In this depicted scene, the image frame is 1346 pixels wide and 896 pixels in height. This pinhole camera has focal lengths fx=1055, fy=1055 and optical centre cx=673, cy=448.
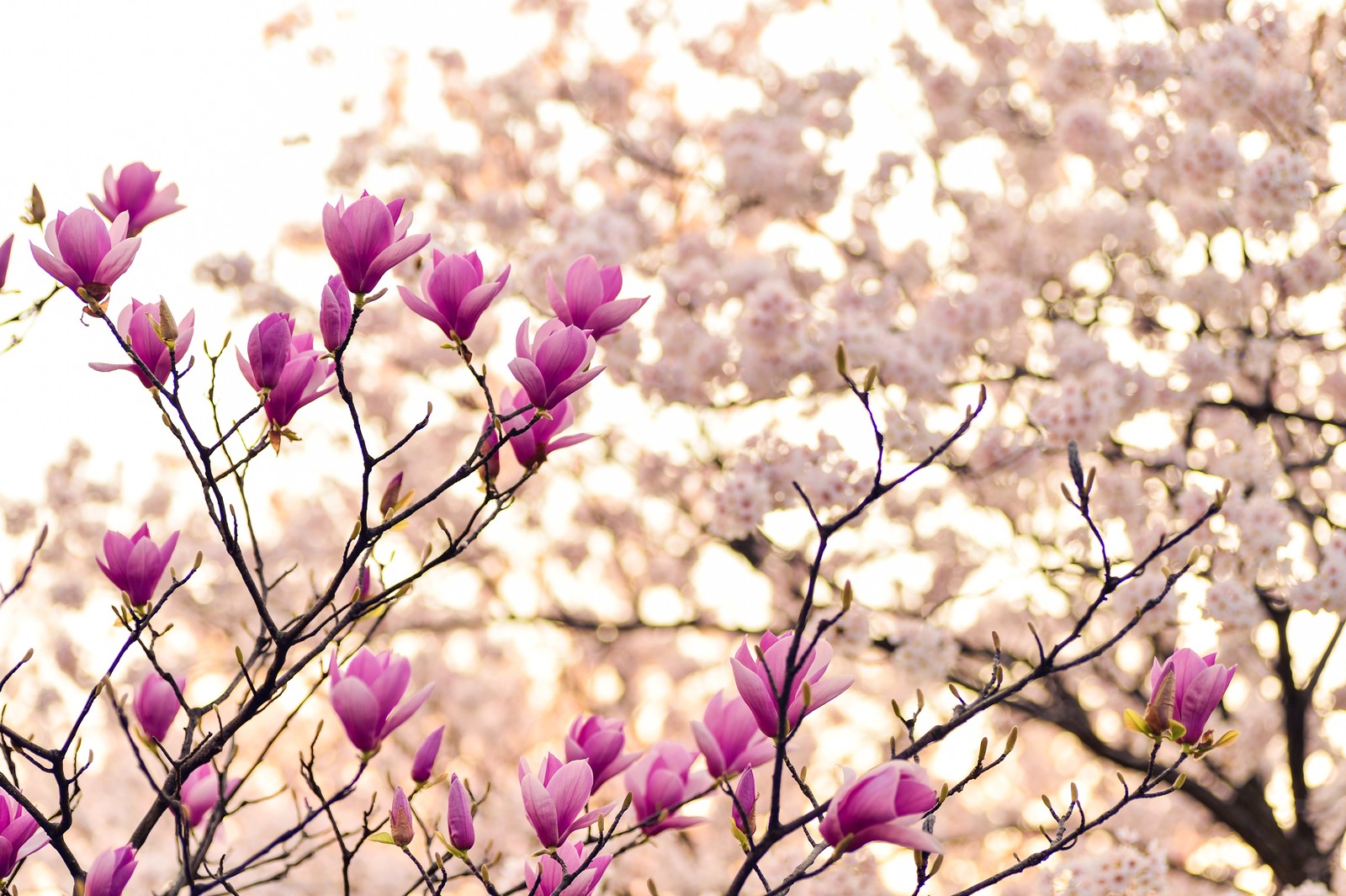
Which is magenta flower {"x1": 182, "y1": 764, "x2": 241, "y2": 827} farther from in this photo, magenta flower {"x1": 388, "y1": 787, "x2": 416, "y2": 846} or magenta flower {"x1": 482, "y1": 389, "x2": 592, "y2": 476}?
magenta flower {"x1": 482, "y1": 389, "x2": 592, "y2": 476}

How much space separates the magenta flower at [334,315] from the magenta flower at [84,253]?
0.85ft

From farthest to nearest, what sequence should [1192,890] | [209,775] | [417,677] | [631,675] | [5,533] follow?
[631,675] < [417,677] < [5,533] < [1192,890] < [209,775]

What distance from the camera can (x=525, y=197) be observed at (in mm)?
6863

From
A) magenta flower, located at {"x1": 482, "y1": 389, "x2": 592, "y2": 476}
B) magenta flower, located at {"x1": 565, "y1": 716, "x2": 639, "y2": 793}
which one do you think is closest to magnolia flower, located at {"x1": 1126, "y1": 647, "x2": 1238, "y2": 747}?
magenta flower, located at {"x1": 565, "y1": 716, "x2": 639, "y2": 793}

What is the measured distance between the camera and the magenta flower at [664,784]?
4.71ft

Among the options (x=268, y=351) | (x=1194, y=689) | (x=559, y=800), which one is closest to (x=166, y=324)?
(x=268, y=351)

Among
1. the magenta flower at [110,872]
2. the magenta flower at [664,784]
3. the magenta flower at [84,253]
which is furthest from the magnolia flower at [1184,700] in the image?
the magenta flower at [84,253]

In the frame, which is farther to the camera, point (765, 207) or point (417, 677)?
point (417, 677)

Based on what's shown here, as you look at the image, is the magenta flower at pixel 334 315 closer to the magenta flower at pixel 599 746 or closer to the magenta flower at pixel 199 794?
the magenta flower at pixel 599 746

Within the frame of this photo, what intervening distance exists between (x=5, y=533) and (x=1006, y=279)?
6.92 meters

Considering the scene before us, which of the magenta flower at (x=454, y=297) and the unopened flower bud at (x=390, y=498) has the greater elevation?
the magenta flower at (x=454, y=297)

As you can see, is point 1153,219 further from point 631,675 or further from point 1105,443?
point 631,675

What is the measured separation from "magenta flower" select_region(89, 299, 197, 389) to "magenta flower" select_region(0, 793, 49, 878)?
0.59 metres

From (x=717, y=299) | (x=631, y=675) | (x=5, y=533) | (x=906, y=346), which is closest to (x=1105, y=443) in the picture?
(x=906, y=346)
